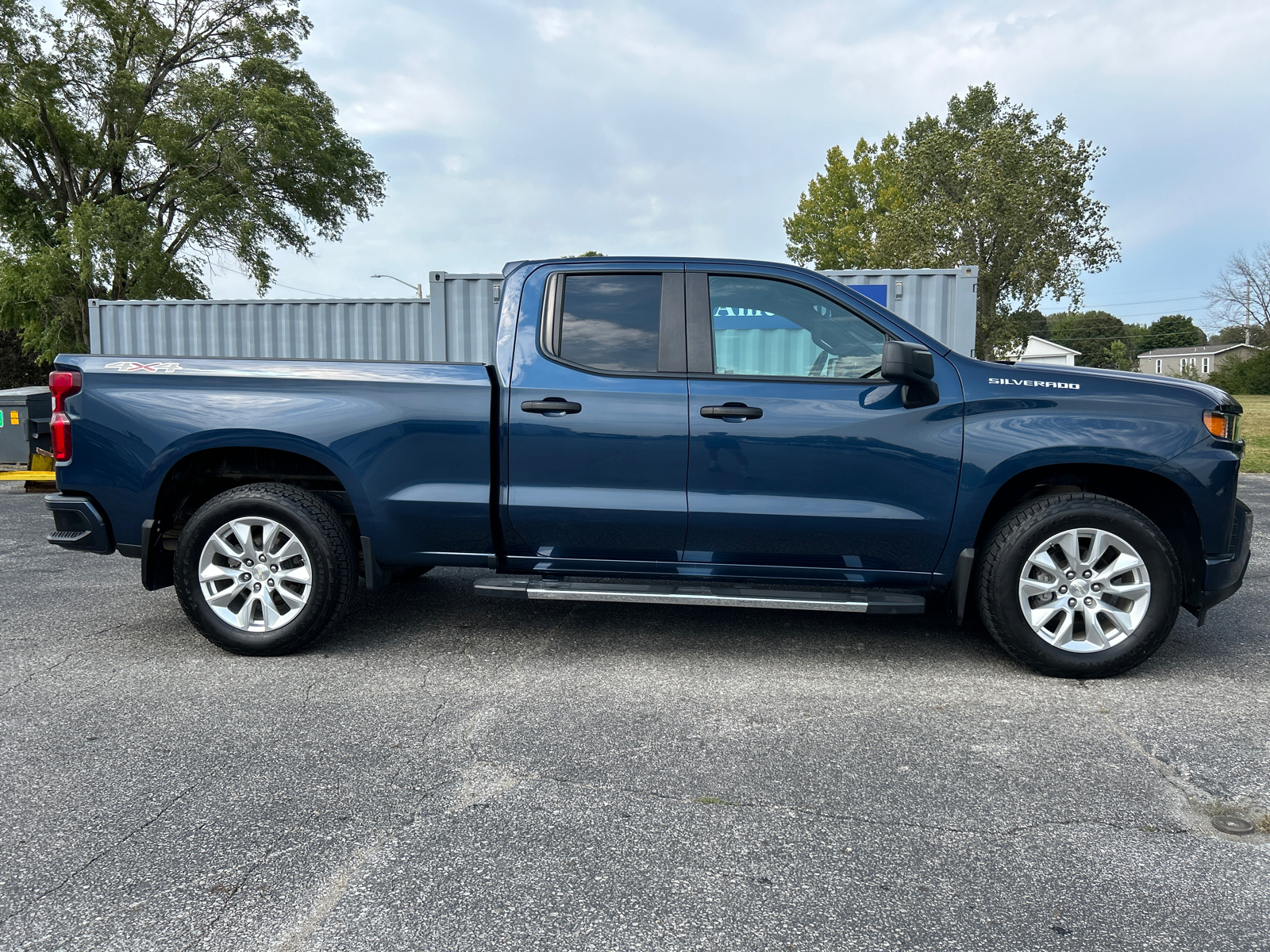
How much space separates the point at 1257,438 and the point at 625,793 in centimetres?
2152

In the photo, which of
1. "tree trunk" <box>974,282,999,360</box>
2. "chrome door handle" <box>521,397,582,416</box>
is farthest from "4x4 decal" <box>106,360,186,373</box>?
"tree trunk" <box>974,282,999,360</box>

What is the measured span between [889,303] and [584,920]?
29.5 feet

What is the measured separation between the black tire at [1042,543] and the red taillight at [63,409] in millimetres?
4457

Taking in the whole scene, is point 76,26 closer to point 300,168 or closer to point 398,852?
point 300,168

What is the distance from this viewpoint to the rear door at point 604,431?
4223mm

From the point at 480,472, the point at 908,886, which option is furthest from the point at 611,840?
the point at 480,472

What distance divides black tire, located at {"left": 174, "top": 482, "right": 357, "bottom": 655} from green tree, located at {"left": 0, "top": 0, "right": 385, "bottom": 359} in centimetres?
1978

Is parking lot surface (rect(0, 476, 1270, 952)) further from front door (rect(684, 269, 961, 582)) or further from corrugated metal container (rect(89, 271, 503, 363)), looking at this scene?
corrugated metal container (rect(89, 271, 503, 363))

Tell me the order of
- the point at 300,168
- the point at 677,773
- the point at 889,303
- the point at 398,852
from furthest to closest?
the point at 300,168
the point at 889,303
the point at 677,773
the point at 398,852

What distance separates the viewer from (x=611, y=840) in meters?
2.69

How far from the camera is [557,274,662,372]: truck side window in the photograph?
437 cm

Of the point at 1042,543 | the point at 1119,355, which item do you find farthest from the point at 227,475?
the point at 1119,355

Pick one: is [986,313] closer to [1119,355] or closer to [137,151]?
[137,151]

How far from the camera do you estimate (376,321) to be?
12.5m
